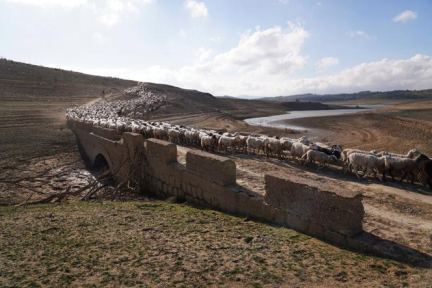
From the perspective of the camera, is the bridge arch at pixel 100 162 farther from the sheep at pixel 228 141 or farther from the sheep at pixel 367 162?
the sheep at pixel 367 162

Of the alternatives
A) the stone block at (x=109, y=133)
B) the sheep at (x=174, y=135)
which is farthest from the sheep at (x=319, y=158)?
the stone block at (x=109, y=133)

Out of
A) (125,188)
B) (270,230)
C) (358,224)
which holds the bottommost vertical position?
(125,188)

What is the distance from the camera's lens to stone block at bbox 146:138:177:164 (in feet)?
33.7

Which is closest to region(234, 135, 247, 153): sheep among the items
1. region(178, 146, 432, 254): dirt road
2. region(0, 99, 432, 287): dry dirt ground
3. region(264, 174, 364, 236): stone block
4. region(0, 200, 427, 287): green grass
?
region(178, 146, 432, 254): dirt road

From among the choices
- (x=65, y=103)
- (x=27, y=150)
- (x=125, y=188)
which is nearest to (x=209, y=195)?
(x=125, y=188)

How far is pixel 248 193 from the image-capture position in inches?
283

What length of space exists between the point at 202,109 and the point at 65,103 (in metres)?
20.7

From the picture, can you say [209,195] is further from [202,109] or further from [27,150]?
[202,109]

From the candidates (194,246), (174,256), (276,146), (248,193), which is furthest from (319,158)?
(174,256)

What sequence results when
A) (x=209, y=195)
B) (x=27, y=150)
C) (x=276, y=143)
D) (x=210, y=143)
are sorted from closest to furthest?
(x=209, y=195)
(x=276, y=143)
(x=210, y=143)
(x=27, y=150)

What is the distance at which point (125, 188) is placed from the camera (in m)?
12.3

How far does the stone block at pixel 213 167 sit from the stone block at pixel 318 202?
4.83ft

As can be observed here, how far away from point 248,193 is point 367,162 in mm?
4949

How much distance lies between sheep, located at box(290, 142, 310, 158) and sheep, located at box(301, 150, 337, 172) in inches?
17.0
